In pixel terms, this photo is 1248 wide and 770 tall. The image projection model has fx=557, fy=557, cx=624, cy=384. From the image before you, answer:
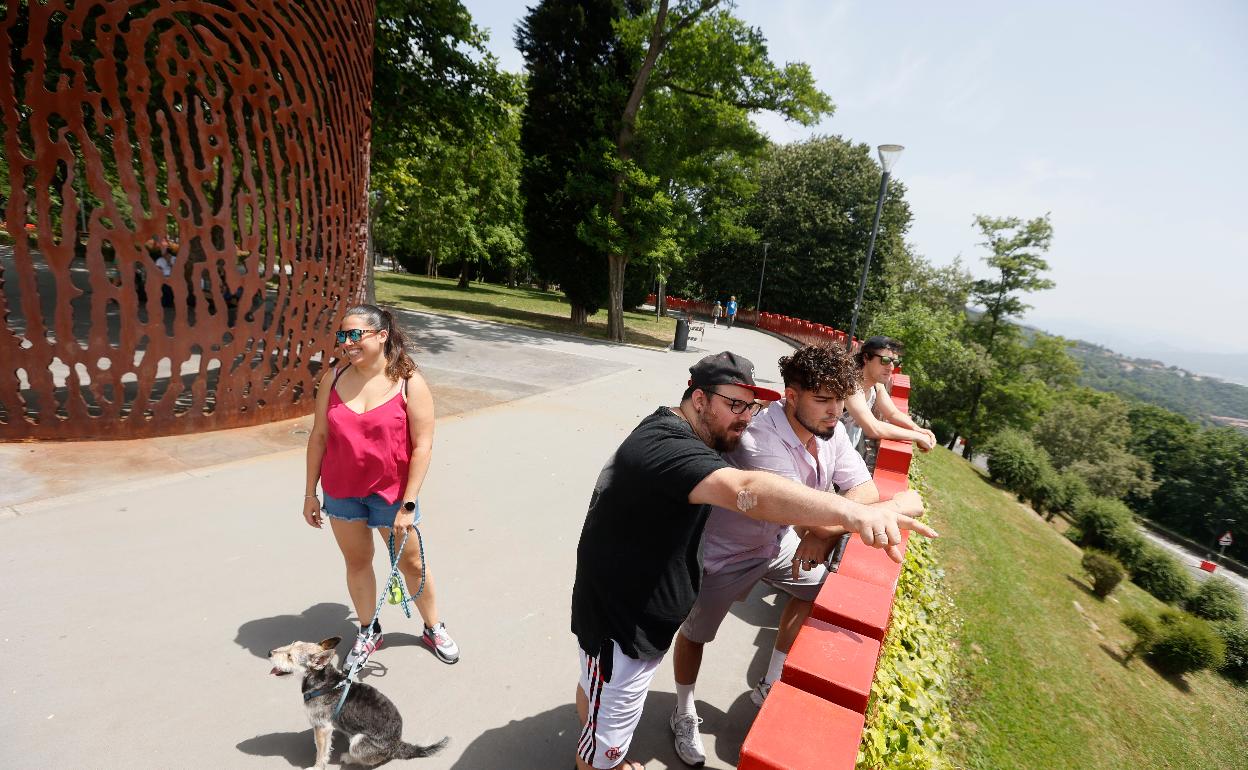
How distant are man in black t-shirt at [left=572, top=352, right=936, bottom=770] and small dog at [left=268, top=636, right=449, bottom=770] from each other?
0.91m

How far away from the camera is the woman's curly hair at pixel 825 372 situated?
2.56 metres

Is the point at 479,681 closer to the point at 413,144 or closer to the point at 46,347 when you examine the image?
the point at 46,347

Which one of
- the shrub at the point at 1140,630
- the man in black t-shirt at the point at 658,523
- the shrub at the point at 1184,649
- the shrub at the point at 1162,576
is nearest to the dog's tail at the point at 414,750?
the man in black t-shirt at the point at 658,523

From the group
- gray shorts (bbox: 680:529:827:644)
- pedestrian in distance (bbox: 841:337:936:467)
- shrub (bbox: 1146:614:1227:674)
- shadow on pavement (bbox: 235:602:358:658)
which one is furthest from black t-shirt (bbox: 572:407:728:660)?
shrub (bbox: 1146:614:1227:674)

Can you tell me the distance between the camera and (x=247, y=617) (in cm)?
343

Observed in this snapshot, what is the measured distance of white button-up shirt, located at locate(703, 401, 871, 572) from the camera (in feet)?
8.48

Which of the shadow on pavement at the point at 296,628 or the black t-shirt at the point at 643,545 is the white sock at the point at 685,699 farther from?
the shadow on pavement at the point at 296,628

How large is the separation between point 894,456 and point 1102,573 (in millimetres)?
11754

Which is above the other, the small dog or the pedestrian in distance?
the pedestrian in distance

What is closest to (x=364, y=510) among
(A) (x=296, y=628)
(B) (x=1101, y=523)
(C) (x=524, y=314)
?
(A) (x=296, y=628)

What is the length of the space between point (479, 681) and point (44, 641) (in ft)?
7.75

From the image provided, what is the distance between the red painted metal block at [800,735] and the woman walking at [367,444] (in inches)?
76.4

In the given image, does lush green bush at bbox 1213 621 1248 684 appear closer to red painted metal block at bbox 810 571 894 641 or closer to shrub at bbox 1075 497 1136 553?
shrub at bbox 1075 497 1136 553

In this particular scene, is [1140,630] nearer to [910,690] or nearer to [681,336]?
[910,690]
